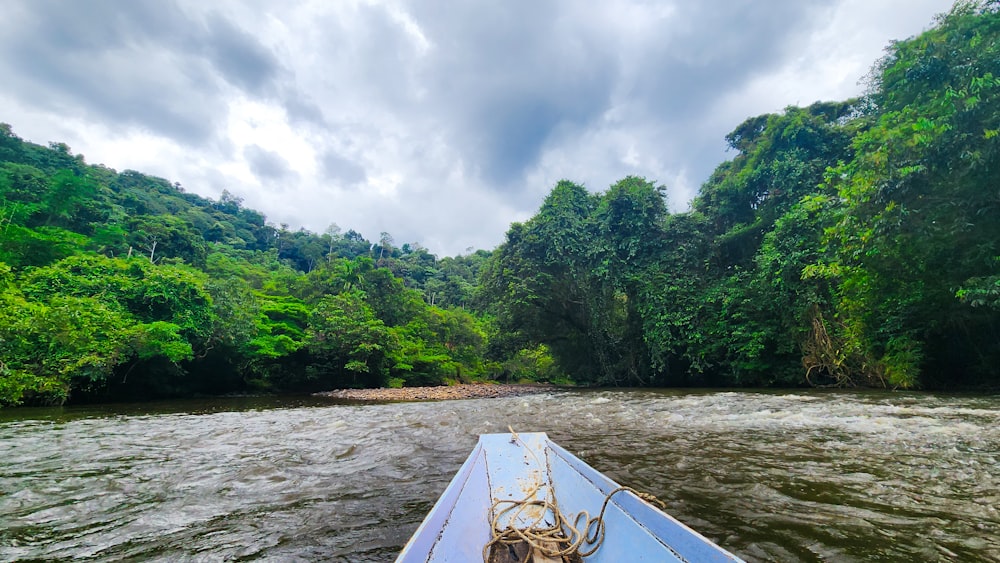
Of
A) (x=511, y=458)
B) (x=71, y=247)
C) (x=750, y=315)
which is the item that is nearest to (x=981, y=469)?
(x=511, y=458)

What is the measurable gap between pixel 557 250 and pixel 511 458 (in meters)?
15.6

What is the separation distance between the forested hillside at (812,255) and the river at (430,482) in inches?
140

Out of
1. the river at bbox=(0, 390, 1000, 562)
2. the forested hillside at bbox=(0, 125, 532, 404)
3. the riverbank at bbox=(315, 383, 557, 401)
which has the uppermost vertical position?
the forested hillside at bbox=(0, 125, 532, 404)

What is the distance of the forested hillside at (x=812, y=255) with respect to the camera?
8.04 metres

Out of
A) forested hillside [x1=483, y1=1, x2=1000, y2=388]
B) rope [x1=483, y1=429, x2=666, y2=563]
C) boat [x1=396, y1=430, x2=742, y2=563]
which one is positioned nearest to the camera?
boat [x1=396, y1=430, x2=742, y2=563]

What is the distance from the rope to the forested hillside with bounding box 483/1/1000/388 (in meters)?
9.72

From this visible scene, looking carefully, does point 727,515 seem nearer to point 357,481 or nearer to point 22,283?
point 357,481

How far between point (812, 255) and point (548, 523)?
13875 millimetres

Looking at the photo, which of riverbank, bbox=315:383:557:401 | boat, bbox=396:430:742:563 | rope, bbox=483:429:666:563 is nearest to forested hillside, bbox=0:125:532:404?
riverbank, bbox=315:383:557:401

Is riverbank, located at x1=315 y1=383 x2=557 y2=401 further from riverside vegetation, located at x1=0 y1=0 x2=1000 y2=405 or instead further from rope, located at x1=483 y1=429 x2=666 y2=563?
rope, located at x1=483 y1=429 x2=666 y2=563

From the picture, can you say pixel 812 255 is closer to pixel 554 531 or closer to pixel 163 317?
pixel 554 531

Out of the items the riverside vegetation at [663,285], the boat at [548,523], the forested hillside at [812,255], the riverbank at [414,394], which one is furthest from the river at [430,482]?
the riverbank at [414,394]

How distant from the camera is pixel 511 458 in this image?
152 inches

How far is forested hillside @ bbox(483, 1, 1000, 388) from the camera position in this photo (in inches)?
316
